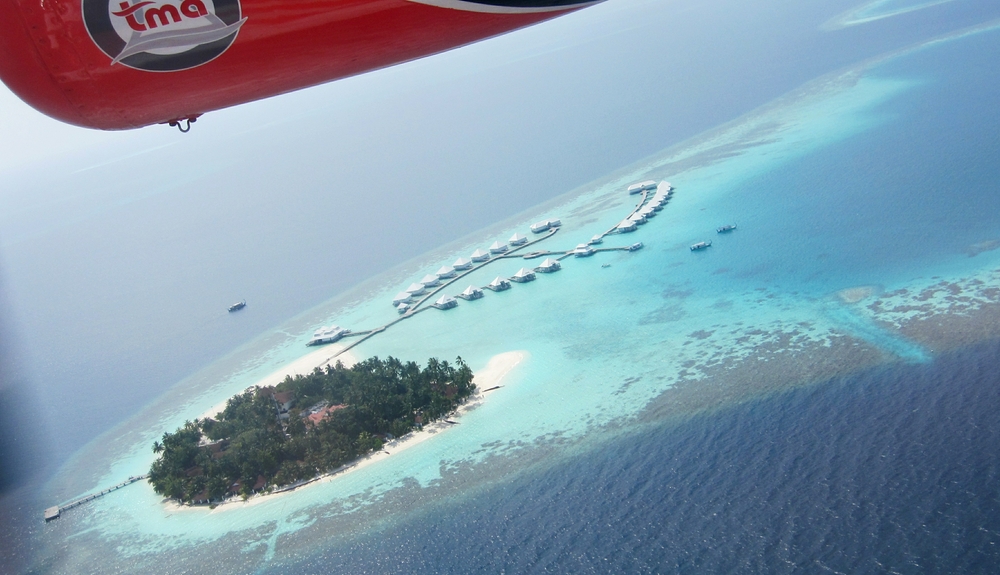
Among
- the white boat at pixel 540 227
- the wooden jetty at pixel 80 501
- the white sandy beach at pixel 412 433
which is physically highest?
the white boat at pixel 540 227

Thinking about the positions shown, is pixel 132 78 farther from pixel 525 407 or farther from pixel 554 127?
pixel 554 127

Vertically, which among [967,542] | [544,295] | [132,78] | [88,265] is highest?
[132,78]

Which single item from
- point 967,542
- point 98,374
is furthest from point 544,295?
point 98,374

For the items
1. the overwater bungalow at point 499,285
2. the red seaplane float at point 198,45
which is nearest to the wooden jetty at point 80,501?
the overwater bungalow at point 499,285

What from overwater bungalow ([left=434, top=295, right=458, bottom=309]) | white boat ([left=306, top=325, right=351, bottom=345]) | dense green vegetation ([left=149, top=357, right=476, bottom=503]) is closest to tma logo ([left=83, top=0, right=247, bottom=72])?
dense green vegetation ([left=149, top=357, right=476, bottom=503])

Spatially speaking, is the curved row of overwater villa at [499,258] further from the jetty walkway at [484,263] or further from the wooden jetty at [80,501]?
the wooden jetty at [80,501]

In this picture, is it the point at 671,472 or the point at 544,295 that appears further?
the point at 544,295
